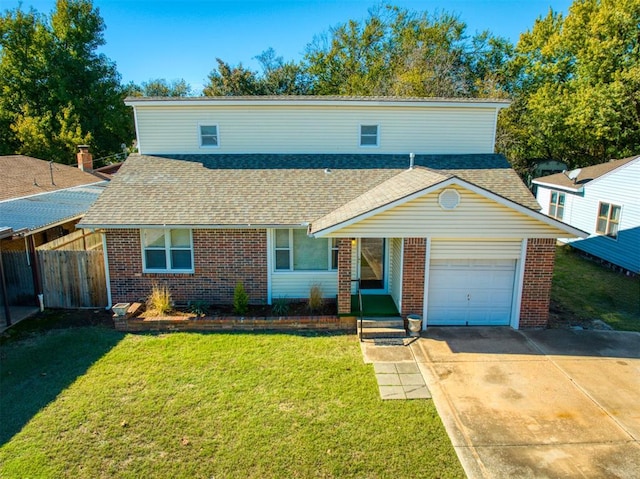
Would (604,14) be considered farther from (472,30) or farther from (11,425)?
(11,425)

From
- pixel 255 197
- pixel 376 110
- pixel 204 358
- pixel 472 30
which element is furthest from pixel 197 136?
pixel 472 30

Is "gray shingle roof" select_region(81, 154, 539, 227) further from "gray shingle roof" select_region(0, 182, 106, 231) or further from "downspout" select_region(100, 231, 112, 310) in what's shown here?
"gray shingle roof" select_region(0, 182, 106, 231)

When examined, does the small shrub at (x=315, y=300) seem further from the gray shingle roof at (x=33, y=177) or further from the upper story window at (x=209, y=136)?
the gray shingle roof at (x=33, y=177)

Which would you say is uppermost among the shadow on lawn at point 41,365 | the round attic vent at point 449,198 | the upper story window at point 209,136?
the upper story window at point 209,136

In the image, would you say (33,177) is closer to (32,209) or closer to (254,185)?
(32,209)

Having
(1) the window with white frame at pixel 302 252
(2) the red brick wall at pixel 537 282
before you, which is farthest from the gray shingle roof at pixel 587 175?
(1) the window with white frame at pixel 302 252

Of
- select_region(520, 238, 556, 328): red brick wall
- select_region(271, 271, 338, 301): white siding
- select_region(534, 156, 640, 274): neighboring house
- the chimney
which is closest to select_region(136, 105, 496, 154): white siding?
select_region(271, 271, 338, 301): white siding
